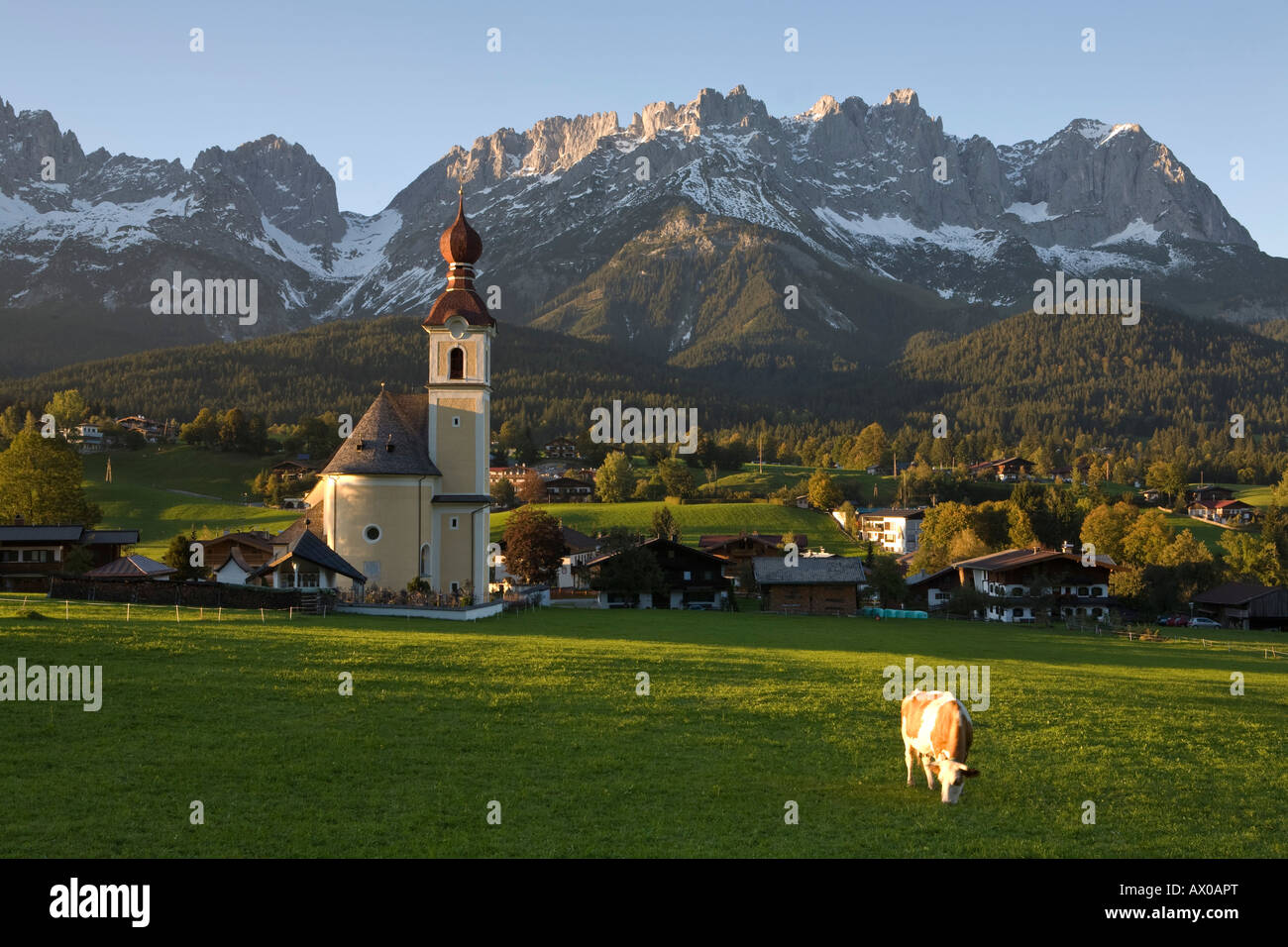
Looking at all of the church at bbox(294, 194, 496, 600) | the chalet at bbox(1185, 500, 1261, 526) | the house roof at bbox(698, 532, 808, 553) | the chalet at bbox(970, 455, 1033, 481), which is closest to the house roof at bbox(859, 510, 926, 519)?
the house roof at bbox(698, 532, 808, 553)

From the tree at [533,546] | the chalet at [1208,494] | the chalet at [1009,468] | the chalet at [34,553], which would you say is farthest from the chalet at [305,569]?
Result: the chalet at [1009,468]

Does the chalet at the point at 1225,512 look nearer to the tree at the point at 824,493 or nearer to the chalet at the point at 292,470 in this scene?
the tree at the point at 824,493

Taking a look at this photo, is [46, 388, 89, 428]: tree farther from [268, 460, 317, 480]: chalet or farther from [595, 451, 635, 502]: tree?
[595, 451, 635, 502]: tree

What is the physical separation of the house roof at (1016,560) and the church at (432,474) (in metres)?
41.2

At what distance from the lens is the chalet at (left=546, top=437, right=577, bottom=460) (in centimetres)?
16275

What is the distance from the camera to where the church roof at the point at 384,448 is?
1955 inches

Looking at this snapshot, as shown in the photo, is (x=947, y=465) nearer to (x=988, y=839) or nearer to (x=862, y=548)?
(x=862, y=548)

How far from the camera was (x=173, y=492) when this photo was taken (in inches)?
4626

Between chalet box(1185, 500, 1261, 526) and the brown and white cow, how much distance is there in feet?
385

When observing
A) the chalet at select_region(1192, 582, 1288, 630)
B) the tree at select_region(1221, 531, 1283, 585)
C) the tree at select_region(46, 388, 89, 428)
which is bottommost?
the chalet at select_region(1192, 582, 1288, 630)

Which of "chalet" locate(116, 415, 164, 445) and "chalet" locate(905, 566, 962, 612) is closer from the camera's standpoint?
"chalet" locate(905, 566, 962, 612)

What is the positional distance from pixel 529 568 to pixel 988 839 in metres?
56.4
